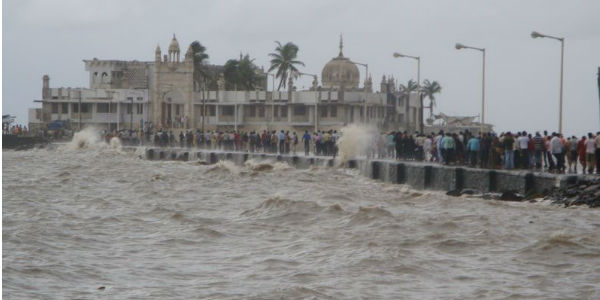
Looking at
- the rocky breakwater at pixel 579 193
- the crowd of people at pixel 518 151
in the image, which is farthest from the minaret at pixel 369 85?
the rocky breakwater at pixel 579 193

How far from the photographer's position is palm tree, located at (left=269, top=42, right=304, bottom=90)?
10212 centimetres

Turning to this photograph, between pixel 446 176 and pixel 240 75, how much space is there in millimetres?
70923

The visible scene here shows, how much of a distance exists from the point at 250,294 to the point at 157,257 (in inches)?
136

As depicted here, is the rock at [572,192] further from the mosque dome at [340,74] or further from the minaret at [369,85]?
the mosque dome at [340,74]

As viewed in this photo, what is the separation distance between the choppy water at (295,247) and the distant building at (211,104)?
5677 centimetres

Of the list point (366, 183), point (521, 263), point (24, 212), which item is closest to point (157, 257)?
point (521, 263)

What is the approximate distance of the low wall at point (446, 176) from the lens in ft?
87.9

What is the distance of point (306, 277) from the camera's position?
47.5ft

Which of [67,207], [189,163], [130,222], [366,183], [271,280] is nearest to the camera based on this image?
[271,280]

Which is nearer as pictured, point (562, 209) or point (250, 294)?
point (250, 294)

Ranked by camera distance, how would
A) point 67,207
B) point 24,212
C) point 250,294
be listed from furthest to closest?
point 67,207
point 24,212
point 250,294

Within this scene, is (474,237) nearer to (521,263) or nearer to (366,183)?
(521,263)

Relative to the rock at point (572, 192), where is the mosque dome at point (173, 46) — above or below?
above

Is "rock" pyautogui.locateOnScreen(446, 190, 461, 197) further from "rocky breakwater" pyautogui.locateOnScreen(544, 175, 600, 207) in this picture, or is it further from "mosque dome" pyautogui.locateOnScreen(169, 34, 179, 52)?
"mosque dome" pyautogui.locateOnScreen(169, 34, 179, 52)
